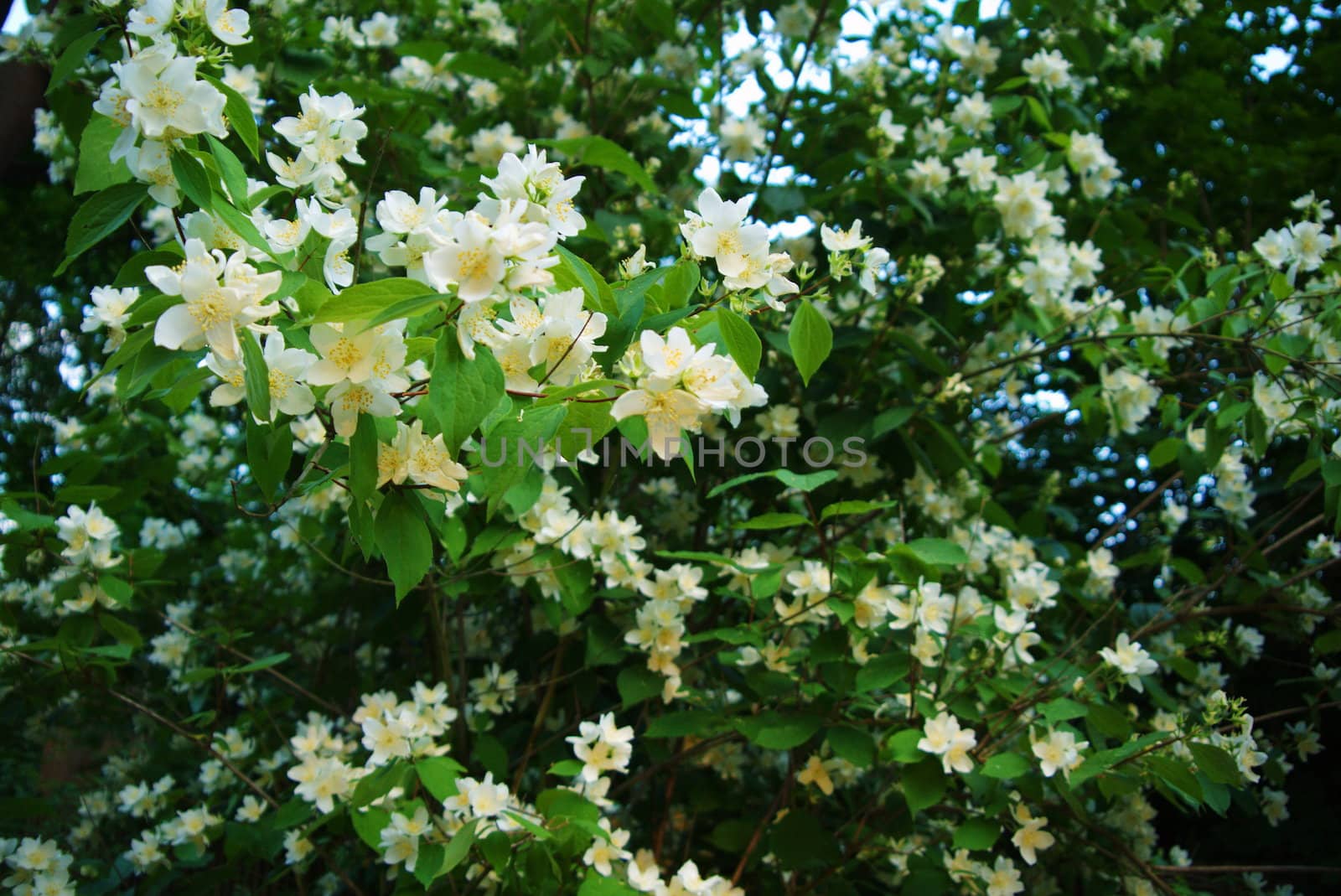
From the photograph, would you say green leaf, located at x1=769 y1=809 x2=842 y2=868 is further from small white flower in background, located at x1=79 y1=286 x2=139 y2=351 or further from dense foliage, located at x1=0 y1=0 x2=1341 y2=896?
small white flower in background, located at x1=79 y1=286 x2=139 y2=351

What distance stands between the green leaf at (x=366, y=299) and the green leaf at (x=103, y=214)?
0.32 meters

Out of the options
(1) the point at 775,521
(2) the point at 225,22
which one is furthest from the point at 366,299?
(1) the point at 775,521

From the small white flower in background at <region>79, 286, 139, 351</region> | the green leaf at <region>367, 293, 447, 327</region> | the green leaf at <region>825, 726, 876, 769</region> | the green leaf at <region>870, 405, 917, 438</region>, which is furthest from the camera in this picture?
the green leaf at <region>870, 405, 917, 438</region>

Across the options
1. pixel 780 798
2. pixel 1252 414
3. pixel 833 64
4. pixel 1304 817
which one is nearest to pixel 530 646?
pixel 780 798

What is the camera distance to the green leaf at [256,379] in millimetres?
920

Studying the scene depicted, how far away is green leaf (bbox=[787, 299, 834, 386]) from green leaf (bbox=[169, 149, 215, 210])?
0.67 m

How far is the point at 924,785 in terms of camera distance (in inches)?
69.4

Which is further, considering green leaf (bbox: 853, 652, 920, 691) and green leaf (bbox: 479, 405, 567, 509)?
green leaf (bbox: 853, 652, 920, 691)

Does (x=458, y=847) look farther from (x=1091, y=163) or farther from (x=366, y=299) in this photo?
(x=1091, y=163)

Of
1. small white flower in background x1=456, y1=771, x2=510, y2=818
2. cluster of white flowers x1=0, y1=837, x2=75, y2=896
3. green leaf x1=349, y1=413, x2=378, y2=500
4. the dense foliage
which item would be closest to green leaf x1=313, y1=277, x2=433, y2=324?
the dense foliage

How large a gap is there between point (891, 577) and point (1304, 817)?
5.49ft

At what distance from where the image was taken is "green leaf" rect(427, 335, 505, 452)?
91 cm

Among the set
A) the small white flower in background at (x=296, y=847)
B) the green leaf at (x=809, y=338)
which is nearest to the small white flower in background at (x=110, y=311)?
the green leaf at (x=809, y=338)

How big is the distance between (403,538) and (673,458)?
421mm
